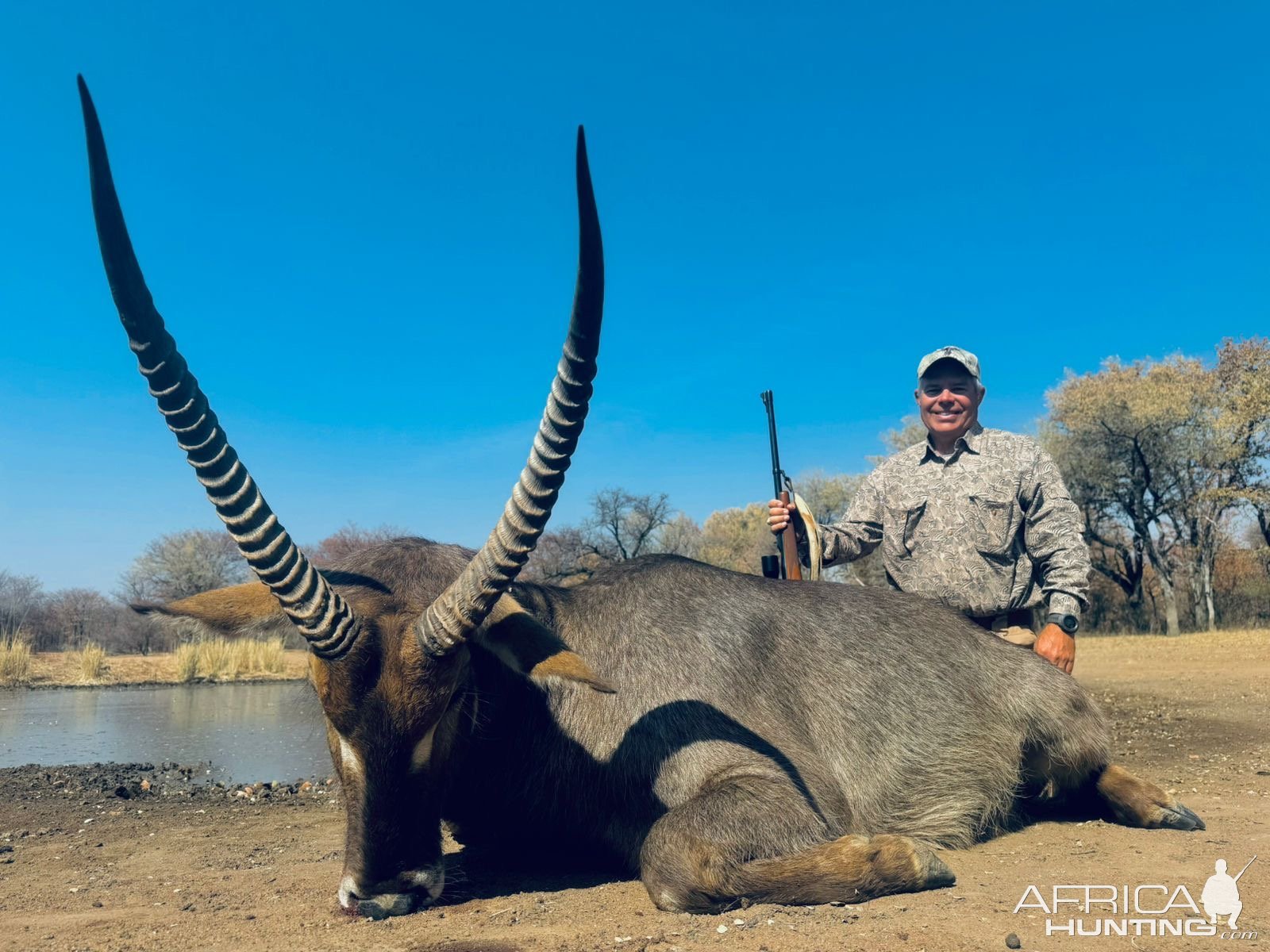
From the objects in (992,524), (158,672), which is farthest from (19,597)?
(992,524)

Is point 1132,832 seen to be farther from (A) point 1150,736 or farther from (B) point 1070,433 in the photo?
(B) point 1070,433

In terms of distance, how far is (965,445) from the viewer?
6934 millimetres

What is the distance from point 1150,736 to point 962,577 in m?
3.95

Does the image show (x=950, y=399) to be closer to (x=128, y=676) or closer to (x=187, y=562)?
(x=128, y=676)

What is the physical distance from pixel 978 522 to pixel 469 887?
171 inches

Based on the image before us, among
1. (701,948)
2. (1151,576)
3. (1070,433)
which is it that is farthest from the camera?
(1151,576)

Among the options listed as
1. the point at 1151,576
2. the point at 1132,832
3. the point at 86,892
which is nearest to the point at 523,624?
the point at 86,892

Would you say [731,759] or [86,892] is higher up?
[731,759]

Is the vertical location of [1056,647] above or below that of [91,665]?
above

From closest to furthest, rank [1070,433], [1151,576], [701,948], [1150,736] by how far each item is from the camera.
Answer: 1. [701,948]
2. [1150,736]
3. [1070,433]
4. [1151,576]

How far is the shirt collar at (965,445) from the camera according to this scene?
6.87 metres

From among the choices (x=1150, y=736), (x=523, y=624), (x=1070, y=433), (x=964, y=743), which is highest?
(x=1070, y=433)

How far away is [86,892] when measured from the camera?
4.55 m

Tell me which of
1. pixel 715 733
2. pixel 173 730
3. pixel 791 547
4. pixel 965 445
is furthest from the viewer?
pixel 173 730
